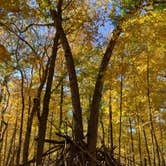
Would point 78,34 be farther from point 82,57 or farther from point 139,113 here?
point 139,113

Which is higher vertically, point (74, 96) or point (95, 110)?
point (74, 96)

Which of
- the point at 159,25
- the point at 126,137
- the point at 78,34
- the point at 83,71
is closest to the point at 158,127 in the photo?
the point at 126,137

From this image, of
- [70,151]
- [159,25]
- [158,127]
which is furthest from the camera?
[158,127]

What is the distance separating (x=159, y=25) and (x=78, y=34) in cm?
465

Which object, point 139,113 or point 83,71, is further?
point 139,113

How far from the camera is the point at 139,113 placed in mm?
17125

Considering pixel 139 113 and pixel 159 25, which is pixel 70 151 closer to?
pixel 159 25

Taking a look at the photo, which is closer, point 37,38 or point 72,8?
point 72,8

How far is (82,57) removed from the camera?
1409 centimetres

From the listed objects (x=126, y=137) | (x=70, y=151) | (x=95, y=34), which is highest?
(x=95, y=34)

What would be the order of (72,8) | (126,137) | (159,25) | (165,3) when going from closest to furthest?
(165,3)
(159,25)
(72,8)
(126,137)

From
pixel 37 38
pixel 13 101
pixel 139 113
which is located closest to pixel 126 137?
pixel 139 113

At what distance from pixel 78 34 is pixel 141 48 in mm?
3204

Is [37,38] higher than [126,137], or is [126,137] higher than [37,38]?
[37,38]
